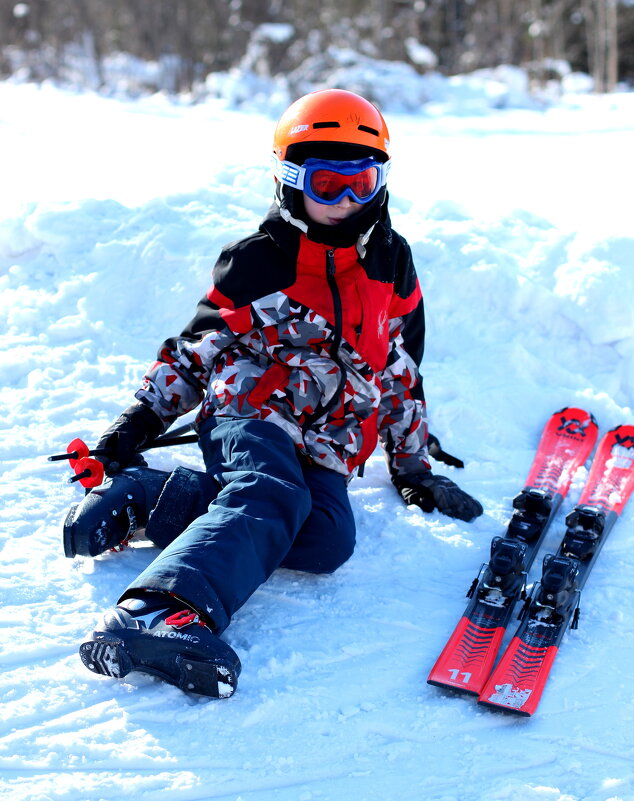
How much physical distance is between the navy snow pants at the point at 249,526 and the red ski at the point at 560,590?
0.63m

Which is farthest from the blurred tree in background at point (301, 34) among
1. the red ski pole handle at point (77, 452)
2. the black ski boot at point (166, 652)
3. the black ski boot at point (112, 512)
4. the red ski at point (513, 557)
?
the black ski boot at point (166, 652)

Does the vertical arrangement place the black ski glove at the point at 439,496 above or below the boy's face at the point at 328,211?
below

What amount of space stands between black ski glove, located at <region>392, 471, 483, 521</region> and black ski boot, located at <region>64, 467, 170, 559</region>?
93cm

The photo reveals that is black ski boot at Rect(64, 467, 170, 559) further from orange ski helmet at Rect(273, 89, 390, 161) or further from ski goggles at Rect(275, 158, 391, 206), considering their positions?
orange ski helmet at Rect(273, 89, 390, 161)

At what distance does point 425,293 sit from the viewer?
4.34 meters

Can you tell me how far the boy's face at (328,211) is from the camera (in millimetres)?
2912

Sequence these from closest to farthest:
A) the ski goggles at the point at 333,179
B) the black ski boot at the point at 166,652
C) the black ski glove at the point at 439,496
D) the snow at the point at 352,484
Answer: the snow at the point at 352,484 → the black ski boot at the point at 166,652 → the ski goggles at the point at 333,179 → the black ski glove at the point at 439,496

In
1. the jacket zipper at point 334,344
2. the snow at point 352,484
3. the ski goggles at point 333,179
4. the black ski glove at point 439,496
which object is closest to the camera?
the snow at point 352,484

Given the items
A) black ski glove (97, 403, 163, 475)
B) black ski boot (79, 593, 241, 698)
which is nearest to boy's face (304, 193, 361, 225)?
black ski glove (97, 403, 163, 475)

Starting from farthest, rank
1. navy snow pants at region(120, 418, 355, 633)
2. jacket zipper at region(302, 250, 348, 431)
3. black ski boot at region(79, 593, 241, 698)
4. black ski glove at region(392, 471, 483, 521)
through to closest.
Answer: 1. black ski glove at region(392, 471, 483, 521)
2. jacket zipper at region(302, 250, 348, 431)
3. navy snow pants at region(120, 418, 355, 633)
4. black ski boot at region(79, 593, 241, 698)

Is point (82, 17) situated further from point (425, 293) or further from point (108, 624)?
point (108, 624)

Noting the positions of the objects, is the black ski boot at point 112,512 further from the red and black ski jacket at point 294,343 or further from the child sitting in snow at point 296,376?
the red and black ski jacket at point 294,343

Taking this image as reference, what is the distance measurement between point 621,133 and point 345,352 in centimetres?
594

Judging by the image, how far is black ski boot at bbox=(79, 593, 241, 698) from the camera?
216 cm
